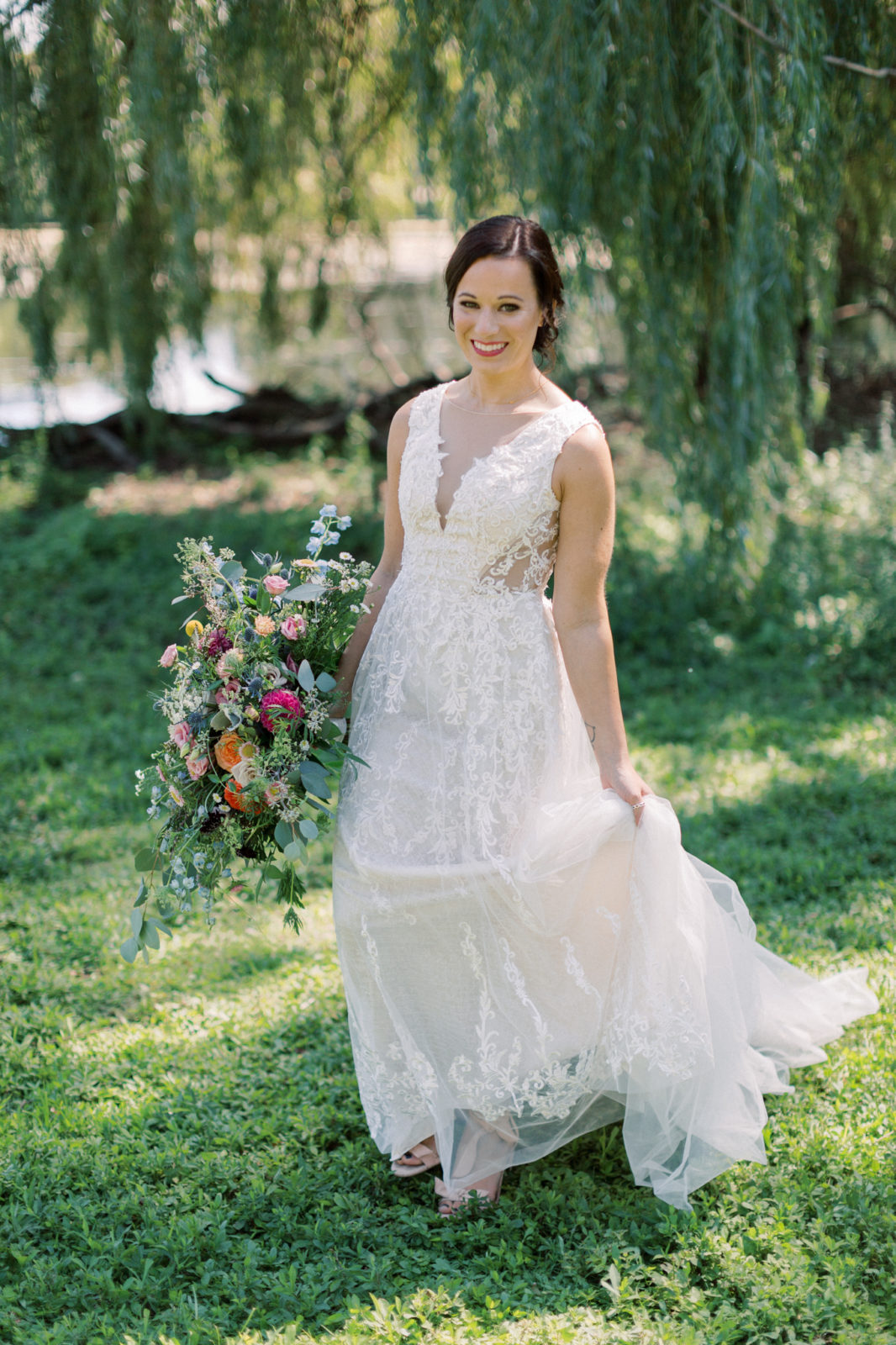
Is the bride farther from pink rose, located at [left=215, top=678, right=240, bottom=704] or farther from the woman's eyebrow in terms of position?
pink rose, located at [left=215, top=678, right=240, bottom=704]

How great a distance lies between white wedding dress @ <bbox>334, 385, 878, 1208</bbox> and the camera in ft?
8.41

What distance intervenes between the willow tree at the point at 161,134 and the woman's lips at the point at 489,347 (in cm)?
356

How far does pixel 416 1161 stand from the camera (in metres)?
2.80

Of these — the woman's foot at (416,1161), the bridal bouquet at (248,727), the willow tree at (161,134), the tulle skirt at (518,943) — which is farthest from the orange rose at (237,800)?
the willow tree at (161,134)

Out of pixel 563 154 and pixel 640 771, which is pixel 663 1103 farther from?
pixel 563 154

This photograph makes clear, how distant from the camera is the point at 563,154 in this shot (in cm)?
497

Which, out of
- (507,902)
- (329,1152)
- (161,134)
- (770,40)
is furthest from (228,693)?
(161,134)

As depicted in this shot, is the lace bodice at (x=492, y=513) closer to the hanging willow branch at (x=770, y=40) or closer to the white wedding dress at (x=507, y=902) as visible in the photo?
the white wedding dress at (x=507, y=902)

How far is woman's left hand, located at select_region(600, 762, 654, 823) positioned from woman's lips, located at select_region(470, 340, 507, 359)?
953mm

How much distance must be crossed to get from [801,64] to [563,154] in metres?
1.08

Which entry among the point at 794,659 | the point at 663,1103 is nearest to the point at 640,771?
the point at 794,659

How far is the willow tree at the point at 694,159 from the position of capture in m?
4.52

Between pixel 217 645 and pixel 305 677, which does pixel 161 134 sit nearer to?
pixel 217 645

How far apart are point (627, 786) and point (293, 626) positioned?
0.81 metres
